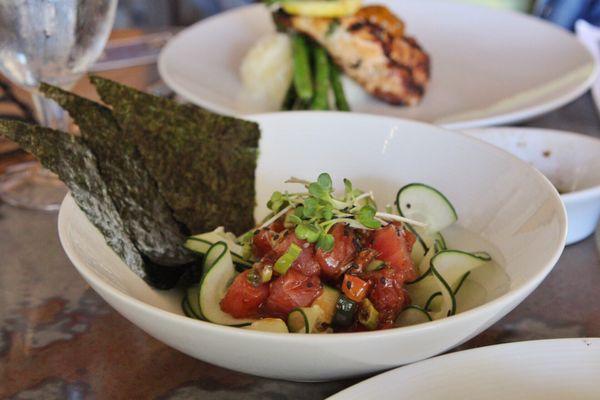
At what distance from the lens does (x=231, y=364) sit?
2.85ft

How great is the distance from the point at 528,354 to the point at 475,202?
13.9 inches

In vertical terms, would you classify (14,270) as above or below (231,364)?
below

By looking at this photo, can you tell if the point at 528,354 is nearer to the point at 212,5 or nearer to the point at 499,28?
the point at 499,28

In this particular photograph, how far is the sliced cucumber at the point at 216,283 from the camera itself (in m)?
0.99

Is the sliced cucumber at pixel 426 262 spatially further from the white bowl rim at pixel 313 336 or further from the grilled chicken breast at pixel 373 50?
the grilled chicken breast at pixel 373 50

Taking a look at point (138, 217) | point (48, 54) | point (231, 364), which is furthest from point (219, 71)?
point (231, 364)

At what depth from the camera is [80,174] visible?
109 cm

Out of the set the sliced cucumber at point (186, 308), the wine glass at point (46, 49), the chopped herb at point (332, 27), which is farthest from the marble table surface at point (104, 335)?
the chopped herb at point (332, 27)

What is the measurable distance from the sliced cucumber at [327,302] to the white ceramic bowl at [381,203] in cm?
9

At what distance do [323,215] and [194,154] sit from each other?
35 centimetres

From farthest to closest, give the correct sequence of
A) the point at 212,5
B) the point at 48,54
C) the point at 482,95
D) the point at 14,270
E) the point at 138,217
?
the point at 212,5, the point at 482,95, the point at 48,54, the point at 14,270, the point at 138,217

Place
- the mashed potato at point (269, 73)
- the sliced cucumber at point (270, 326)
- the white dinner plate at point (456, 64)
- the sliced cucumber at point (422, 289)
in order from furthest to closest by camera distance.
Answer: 1. the mashed potato at point (269, 73)
2. the white dinner plate at point (456, 64)
3. the sliced cucumber at point (422, 289)
4. the sliced cucumber at point (270, 326)

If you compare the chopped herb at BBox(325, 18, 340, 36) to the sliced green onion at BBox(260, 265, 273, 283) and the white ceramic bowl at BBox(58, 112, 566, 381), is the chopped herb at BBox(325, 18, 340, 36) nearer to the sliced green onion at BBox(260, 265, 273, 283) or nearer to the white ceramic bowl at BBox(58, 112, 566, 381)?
the white ceramic bowl at BBox(58, 112, 566, 381)

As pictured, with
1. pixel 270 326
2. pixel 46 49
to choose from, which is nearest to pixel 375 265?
pixel 270 326
